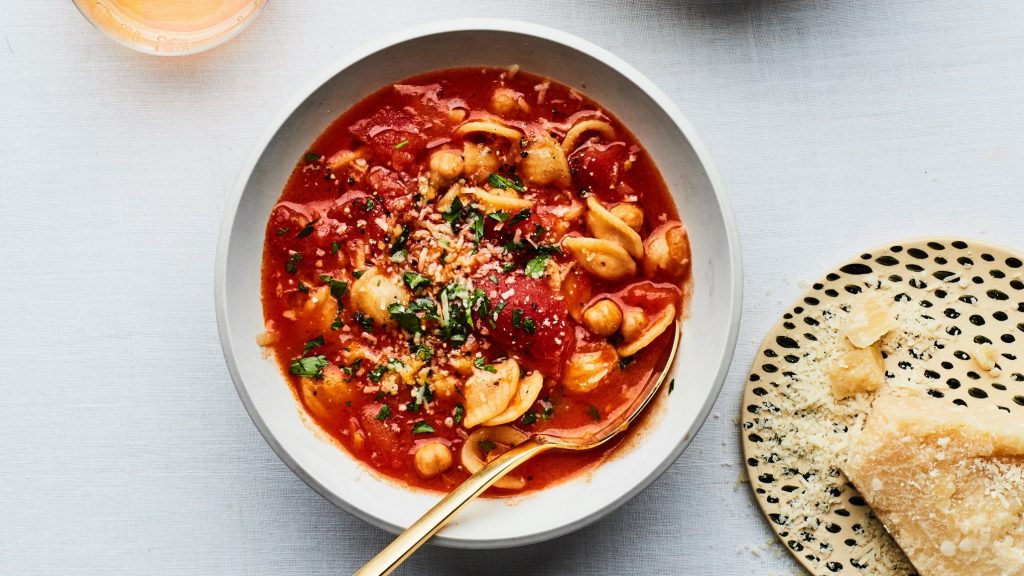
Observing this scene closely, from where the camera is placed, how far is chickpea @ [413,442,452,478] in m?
3.99

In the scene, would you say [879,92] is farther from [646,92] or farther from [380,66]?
[380,66]

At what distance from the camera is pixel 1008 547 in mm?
4043

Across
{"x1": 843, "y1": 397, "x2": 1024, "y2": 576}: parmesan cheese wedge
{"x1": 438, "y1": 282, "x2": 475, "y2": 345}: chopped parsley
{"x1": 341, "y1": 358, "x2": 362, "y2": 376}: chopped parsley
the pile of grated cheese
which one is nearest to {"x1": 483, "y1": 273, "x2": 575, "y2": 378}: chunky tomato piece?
{"x1": 438, "y1": 282, "x2": 475, "y2": 345}: chopped parsley

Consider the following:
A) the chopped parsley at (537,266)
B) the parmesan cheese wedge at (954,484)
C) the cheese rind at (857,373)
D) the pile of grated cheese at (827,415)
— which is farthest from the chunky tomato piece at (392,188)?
the parmesan cheese wedge at (954,484)

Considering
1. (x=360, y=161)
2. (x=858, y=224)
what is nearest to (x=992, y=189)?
(x=858, y=224)

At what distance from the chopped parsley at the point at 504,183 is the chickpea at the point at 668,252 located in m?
0.69

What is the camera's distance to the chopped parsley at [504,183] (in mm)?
4047

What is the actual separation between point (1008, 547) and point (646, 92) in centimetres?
280

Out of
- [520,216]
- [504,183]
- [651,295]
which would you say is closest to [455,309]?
[520,216]

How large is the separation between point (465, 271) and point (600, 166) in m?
0.84

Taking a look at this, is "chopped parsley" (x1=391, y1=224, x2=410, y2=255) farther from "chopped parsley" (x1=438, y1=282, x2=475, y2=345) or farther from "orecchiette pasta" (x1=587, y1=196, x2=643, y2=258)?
"orecchiette pasta" (x1=587, y1=196, x2=643, y2=258)

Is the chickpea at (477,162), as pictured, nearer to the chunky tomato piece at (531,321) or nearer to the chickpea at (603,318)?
the chunky tomato piece at (531,321)

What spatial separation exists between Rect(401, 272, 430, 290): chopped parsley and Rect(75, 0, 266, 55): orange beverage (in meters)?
1.61

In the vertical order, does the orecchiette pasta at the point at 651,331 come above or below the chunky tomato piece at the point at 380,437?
above
